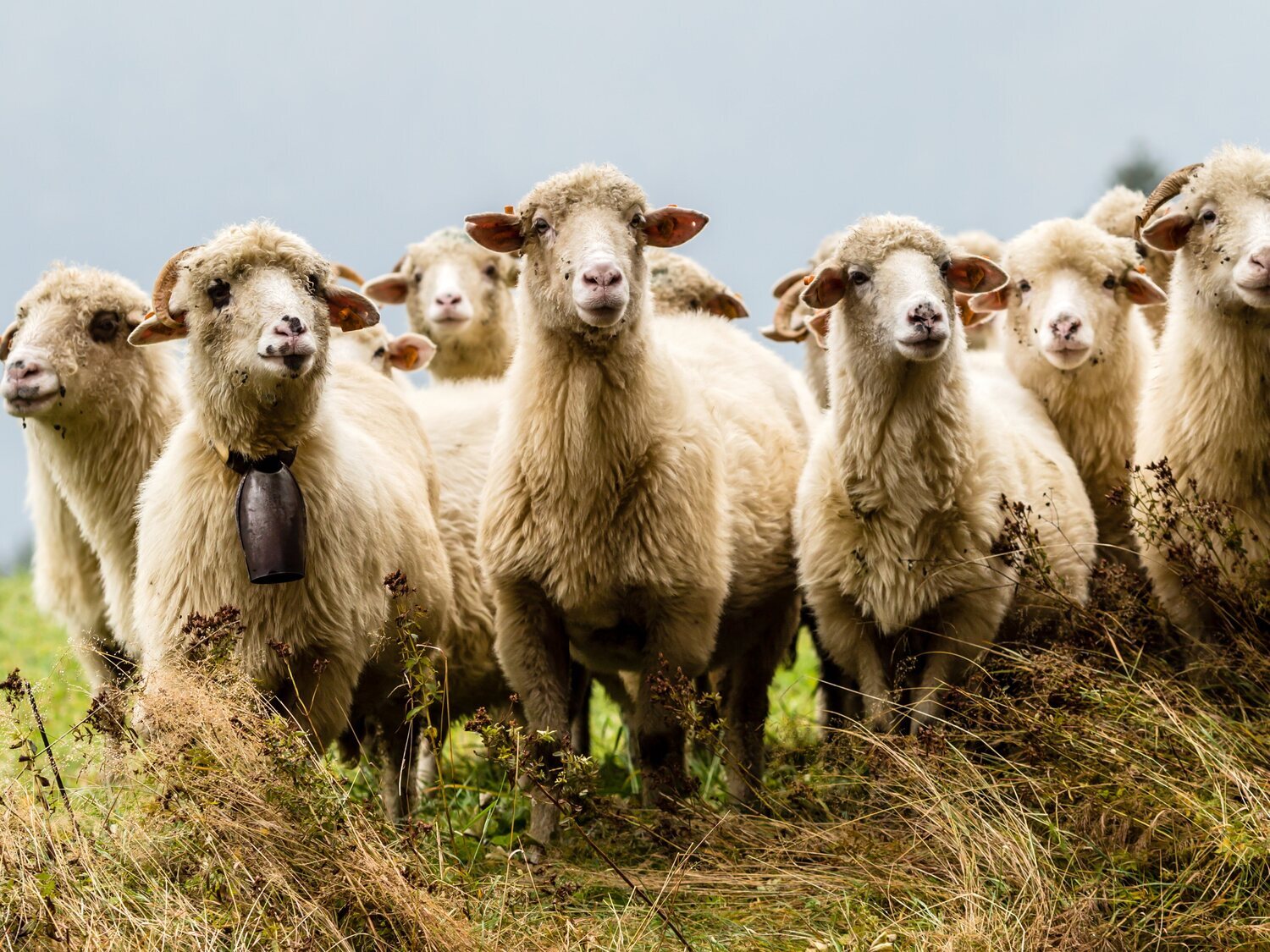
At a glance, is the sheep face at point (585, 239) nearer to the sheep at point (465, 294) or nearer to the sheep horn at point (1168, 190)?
the sheep horn at point (1168, 190)

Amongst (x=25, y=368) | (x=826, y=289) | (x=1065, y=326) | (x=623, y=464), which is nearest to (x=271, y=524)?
(x=623, y=464)

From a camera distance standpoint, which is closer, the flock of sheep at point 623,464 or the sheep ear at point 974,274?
the flock of sheep at point 623,464

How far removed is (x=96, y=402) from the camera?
5.88 m

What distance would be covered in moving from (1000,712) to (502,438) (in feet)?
6.90

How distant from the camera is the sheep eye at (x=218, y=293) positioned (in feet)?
15.7

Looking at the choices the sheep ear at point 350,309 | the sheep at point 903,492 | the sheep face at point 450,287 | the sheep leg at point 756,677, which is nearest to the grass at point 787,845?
the sheep at point 903,492

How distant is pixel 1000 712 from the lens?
16.3 feet

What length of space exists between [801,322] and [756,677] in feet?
7.06

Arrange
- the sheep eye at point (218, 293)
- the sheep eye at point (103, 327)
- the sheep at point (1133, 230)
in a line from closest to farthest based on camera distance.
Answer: the sheep eye at point (218, 293), the sheep eye at point (103, 327), the sheep at point (1133, 230)

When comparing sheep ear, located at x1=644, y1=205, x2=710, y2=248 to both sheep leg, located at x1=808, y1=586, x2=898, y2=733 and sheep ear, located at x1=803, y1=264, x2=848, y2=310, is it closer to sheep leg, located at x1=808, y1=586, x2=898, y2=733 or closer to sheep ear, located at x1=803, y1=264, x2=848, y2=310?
sheep ear, located at x1=803, y1=264, x2=848, y2=310

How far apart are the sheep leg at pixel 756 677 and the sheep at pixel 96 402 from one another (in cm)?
257

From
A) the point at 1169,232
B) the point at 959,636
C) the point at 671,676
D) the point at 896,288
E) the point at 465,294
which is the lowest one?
the point at 671,676

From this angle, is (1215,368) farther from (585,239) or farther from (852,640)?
(585,239)

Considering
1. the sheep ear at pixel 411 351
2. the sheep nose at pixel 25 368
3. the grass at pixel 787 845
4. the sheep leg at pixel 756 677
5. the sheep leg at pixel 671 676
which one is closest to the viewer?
the grass at pixel 787 845
